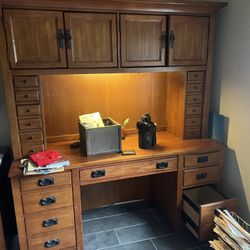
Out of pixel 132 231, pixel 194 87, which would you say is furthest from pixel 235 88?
pixel 132 231

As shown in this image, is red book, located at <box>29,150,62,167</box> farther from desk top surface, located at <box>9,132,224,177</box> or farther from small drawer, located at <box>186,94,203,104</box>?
small drawer, located at <box>186,94,203,104</box>

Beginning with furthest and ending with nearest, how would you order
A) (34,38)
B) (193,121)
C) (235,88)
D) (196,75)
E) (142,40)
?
1. (193,121)
2. (196,75)
3. (235,88)
4. (142,40)
5. (34,38)

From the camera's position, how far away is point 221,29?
2.09 m

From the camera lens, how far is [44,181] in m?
1.70

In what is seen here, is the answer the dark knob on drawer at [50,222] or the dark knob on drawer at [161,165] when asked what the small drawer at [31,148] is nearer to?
the dark knob on drawer at [50,222]

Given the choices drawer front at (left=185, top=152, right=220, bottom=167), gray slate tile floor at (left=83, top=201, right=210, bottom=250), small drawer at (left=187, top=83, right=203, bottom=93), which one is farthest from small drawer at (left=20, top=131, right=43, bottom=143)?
small drawer at (left=187, top=83, right=203, bottom=93)

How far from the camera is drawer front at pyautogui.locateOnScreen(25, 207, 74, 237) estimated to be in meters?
1.76

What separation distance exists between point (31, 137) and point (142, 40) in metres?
1.09

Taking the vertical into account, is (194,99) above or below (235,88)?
below

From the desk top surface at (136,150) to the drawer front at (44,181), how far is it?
0.24ft

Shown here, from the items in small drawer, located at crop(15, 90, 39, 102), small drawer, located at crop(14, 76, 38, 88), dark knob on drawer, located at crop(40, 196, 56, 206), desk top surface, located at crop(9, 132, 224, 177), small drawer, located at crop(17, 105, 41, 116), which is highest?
small drawer, located at crop(14, 76, 38, 88)

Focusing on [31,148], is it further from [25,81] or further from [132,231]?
[132,231]

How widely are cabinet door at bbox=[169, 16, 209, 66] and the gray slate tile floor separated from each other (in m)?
1.43

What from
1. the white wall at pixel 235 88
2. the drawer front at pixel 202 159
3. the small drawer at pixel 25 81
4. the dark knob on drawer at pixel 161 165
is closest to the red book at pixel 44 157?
the small drawer at pixel 25 81
